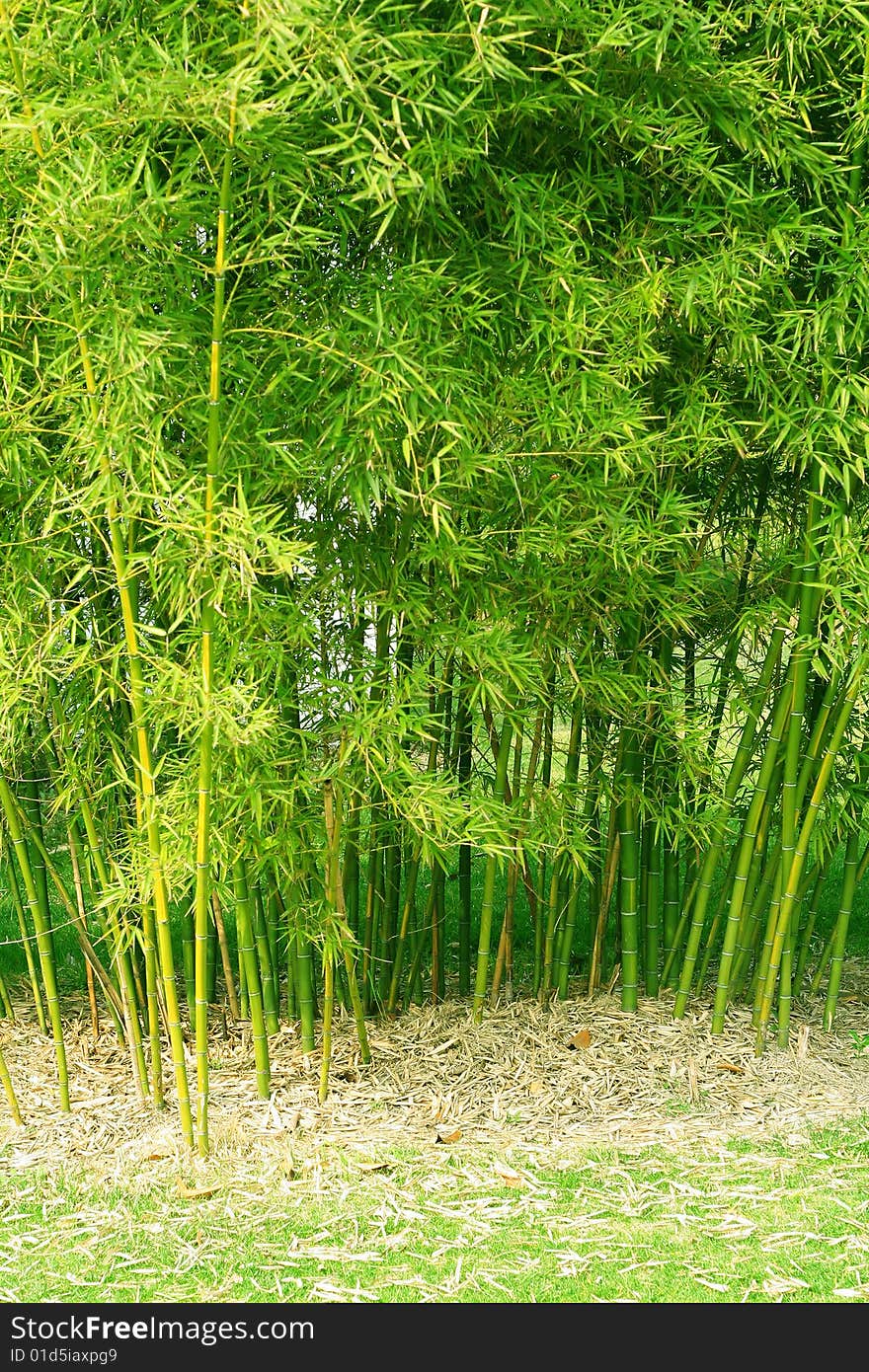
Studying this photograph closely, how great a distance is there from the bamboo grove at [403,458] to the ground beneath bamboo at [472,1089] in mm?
113

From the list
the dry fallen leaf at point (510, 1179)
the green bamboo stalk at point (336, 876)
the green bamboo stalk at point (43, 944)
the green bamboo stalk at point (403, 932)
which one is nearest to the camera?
the dry fallen leaf at point (510, 1179)

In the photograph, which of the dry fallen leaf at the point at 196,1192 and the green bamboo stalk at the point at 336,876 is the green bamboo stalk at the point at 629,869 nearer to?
the green bamboo stalk at the point at 336,876

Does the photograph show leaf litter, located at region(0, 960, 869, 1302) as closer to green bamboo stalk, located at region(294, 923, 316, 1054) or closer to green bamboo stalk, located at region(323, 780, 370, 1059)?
green bamboo stalk, located at region(294, 923, 316, 1054)

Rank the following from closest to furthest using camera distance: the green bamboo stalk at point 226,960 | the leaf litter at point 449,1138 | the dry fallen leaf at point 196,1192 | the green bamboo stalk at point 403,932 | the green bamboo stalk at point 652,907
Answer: the leaf litter at point 449,1138 < the dry fallen leaf at point 196,1192 < the green bamboo stalk at point 226,960 < the green bamboo stalk at point 403,932 < the green bamboo stalk at point 652,907

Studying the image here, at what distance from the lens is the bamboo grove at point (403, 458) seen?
2.81m

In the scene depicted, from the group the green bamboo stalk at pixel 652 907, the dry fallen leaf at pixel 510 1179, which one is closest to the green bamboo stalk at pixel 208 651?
the dry fallen leaf at pixel 510 1179

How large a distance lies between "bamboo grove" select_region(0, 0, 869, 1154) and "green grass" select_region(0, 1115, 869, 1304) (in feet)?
0.93

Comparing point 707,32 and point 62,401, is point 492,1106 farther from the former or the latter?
point 707,32

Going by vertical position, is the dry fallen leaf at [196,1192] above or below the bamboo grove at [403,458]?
below

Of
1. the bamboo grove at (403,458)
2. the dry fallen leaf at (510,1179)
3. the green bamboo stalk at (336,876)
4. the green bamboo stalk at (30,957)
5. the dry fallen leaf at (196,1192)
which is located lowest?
the dry fallen leaf at (510,1179)

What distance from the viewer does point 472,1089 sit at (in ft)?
12.1

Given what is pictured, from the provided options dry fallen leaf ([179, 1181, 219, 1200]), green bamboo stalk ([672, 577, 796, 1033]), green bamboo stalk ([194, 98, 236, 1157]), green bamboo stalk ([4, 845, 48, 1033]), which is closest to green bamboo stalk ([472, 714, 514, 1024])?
green bamboo stalk ([672, 577, 796, 1033])

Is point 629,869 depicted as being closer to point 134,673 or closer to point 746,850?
point 746,850

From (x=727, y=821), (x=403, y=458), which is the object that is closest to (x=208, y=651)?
(x=403, y=458)
